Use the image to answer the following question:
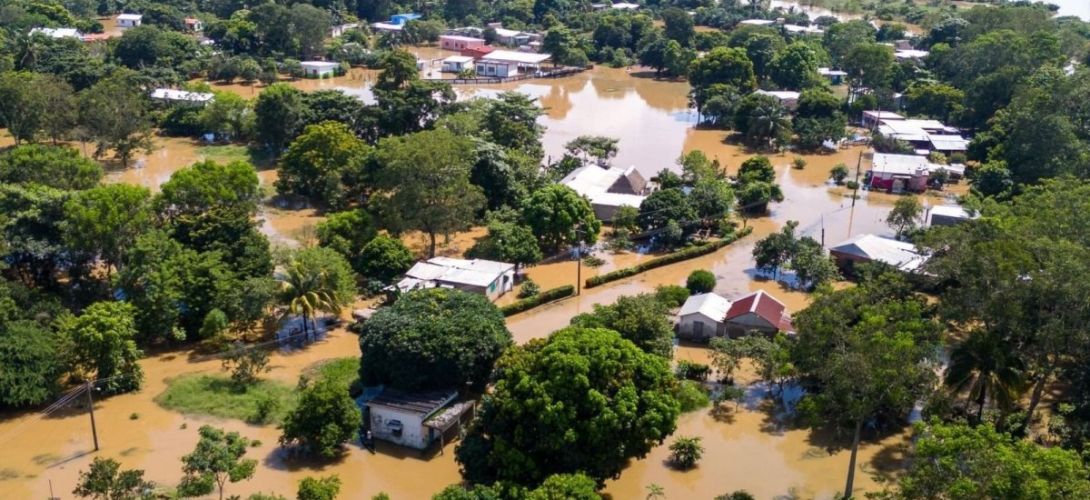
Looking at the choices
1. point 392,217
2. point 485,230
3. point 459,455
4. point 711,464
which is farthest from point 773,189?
point 459,455

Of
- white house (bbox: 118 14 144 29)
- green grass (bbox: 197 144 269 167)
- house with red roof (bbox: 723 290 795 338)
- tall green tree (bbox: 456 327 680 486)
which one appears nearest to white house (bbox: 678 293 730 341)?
house with red roof (bbox: 723 290 795 338)

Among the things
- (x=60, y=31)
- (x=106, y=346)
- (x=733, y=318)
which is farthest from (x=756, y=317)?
(x=60, y=31)

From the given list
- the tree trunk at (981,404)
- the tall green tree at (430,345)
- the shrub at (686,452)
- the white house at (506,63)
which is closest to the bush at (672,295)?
the tall green tree at (430,345)

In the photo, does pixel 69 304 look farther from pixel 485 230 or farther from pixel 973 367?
pixel 973 367

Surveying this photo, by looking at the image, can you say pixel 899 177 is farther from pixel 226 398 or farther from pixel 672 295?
pixel 226 398

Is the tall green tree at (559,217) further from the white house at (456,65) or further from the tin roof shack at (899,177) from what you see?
the white house at (456,65)

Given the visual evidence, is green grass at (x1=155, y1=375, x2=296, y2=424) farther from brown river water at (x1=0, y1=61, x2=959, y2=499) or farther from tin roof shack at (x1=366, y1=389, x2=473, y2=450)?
tin roof shack at (x1=366, y1=389, x2=473, y2=450)
